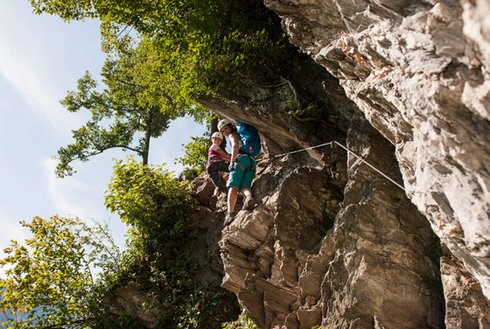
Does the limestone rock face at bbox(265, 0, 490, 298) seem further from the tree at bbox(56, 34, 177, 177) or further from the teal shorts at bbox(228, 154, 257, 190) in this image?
the tree at bbox(56, 34, 177, 177)

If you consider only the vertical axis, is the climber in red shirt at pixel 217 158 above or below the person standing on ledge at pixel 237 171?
above

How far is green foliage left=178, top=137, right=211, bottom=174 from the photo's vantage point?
1695 centimetres

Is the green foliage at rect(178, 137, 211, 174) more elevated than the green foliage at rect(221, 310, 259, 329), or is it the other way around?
the green foliage at rect(178, 137, 211, 174)

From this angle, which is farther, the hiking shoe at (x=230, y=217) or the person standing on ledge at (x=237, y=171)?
the hiking shoe at (x=230, y=217)

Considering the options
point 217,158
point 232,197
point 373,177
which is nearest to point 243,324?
point 232,197

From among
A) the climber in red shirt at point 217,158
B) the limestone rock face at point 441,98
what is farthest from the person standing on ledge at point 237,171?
the limestone rock face at point 441,98

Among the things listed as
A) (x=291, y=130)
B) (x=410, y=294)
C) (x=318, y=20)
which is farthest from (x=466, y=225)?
(x=291, y=130)

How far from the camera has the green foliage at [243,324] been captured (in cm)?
1020

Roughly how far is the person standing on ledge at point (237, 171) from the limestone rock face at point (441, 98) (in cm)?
532

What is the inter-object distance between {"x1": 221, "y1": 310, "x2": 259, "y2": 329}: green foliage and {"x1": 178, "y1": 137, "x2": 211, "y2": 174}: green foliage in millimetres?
6774

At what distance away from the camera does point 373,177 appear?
27.3 feet

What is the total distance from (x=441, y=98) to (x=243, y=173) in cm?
770

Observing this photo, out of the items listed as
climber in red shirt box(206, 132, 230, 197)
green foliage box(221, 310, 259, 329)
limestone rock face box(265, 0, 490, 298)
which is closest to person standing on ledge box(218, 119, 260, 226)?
climber in red shirt box(206, 132, 230, 197)

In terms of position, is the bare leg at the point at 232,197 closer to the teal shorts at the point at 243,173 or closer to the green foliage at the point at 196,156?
the teal shorts at the point at 243,173
